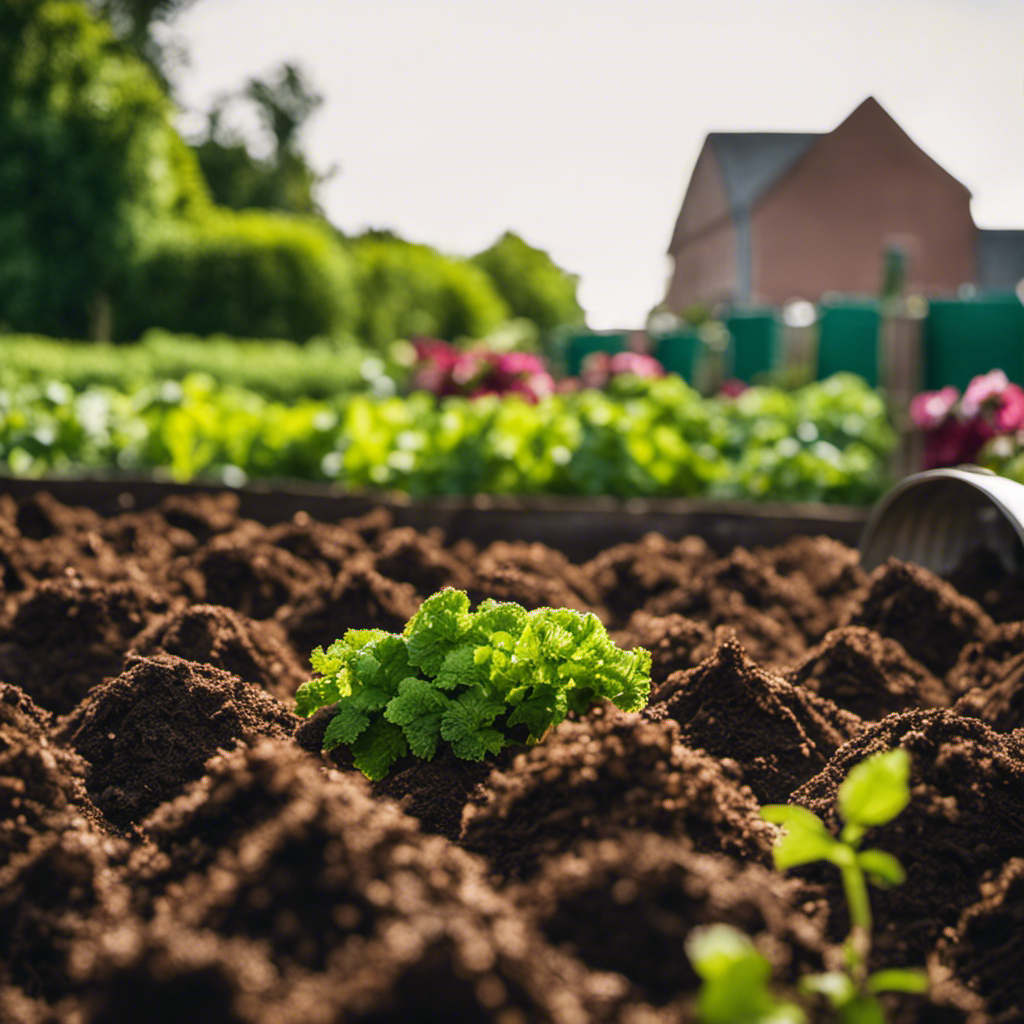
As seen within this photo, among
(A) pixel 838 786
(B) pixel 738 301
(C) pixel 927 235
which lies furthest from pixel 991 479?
(C) pixel 927 235

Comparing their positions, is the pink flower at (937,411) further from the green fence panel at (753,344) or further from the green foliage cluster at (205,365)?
the green fence panel at (753,344)

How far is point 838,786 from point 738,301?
75.6ft

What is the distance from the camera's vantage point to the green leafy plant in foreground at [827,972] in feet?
2.94

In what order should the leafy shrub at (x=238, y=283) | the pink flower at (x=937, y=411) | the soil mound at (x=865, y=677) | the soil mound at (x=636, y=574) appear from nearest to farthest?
the soil mound at (x=865, y=677) < the soil mound at (x=636, y=574) < the pink flower at (x=937, y=411) < the leafy shrub at (x=238, y=283)

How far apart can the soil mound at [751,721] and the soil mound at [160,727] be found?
76cm

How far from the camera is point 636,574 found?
13.1ft

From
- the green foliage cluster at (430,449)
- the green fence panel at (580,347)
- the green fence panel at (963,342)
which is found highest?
the green fence panel at (580,347)

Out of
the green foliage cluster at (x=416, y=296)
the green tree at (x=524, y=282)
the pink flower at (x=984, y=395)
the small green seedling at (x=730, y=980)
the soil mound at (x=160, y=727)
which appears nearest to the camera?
the small green seedling at (x=730, y=980)

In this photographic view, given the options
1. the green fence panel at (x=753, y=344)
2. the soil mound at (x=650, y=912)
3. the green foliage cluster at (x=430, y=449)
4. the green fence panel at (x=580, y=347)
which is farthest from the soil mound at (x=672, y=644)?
the green fence panel at (x=580, y=347)

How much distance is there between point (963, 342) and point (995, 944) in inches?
339

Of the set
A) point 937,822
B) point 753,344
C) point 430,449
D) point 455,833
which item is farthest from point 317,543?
point 753,344

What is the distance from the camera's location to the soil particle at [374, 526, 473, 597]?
12.0ft

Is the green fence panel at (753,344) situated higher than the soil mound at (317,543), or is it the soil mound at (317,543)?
the green fence panel at (753,344)

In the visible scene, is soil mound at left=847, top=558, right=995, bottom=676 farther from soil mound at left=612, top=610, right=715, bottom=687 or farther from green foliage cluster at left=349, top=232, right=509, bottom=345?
green foliage cluster at left=349, top=232, right=509, bottom=345
